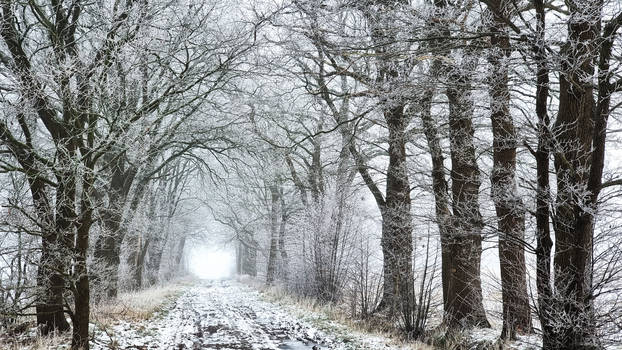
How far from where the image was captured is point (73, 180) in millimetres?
6602

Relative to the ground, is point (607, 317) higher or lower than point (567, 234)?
lower

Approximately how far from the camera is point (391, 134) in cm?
1014

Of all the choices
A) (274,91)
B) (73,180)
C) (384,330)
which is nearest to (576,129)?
(384,330)

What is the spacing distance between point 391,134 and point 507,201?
4939mm

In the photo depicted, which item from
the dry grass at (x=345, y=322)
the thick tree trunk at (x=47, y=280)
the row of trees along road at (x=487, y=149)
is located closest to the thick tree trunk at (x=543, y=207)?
the row of trees along road at (x=487, y=149)

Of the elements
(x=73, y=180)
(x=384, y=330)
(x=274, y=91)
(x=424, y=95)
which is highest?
(x=274, y=91)

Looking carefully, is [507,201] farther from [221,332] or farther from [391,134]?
[221,332]

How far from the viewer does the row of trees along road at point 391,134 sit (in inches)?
193

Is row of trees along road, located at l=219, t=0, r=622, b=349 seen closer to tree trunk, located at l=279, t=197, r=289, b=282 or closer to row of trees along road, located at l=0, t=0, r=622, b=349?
row of trees along road, located at l=0, t=0, r=622, b=349

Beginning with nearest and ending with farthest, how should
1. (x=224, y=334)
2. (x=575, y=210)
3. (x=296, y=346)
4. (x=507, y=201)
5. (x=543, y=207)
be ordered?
(x=575, y=210)
(x=543, y=207)
(x=507, y=201)
(x=296, y=346)
(x=224, y=334)

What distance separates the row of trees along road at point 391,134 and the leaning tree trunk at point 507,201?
0.04 m

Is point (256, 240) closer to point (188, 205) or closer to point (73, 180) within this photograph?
point (188, 205)

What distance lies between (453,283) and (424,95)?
3539 mm

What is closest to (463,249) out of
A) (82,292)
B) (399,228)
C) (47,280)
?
(399,228)
